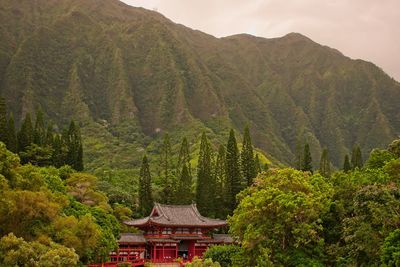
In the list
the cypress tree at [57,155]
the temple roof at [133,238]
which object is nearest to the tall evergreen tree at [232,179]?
the temple roof at [133,238]

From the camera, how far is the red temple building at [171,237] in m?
57.2

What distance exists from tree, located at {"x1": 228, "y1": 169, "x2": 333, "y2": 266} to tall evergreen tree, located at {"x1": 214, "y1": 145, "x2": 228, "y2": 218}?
33.3 m

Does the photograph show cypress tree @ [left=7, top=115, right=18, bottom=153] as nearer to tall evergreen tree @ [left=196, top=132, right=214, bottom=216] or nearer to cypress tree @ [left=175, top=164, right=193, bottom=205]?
cypress tree @ [left=175, top=164, right=193, bottom=205]

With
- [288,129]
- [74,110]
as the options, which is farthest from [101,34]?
[288,129]

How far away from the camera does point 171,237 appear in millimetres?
57562

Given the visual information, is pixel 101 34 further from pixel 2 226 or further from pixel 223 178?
pixel 2 226

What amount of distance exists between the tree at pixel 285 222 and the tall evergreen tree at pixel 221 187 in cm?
3330

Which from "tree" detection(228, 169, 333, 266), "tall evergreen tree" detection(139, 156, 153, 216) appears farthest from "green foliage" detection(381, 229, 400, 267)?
"tall evergreen tree" detection(139, 156, 153, 216)

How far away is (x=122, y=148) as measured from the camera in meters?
136

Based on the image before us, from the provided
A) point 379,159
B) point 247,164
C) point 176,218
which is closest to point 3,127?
point 176,218

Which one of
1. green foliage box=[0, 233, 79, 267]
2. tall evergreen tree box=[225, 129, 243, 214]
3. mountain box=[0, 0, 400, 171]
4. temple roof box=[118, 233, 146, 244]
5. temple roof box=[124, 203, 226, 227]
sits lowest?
temple roof box=[118, 233, 146, 244]

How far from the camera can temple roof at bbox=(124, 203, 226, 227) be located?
190ft

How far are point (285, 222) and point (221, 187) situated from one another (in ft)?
125

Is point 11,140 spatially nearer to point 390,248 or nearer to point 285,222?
point 285,222
